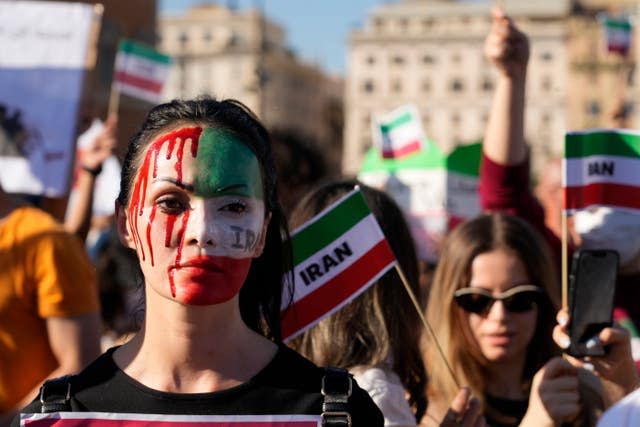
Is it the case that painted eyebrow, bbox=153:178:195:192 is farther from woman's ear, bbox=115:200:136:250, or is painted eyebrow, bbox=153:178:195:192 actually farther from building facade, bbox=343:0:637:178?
building facade, bbox=343:0:637:178

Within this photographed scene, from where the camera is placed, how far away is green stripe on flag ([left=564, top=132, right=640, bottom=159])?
3807 mm

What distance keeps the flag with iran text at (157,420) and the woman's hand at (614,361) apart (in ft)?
3.12

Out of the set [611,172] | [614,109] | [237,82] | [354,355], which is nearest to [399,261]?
[354,355]

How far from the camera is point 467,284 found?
4020mm

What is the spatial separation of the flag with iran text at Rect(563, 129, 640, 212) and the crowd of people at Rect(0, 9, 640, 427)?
0.06 metres

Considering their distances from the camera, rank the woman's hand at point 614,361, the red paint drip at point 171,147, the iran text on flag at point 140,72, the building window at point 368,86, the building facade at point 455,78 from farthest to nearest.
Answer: the building window at point 368,86
the building facade at point 455,78
the iran text on flag at point 140,72
the woman's hand at point 614,361
the red paint drip at point 171,147

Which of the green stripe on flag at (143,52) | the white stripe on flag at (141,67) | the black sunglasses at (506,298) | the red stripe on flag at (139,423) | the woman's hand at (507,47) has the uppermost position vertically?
the green stripe on flag at (143,52)

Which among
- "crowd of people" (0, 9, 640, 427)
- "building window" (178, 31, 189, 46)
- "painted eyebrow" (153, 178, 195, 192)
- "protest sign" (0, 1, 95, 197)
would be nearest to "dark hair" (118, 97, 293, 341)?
"crowd of people" (0, 9, 640, 427)

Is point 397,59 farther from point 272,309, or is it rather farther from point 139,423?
point 139,423

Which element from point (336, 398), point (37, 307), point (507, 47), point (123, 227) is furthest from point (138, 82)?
point (336, 398)

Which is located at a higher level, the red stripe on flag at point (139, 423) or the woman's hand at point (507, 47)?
the woman's hand at point (507, 47)

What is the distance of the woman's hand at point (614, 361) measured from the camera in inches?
125

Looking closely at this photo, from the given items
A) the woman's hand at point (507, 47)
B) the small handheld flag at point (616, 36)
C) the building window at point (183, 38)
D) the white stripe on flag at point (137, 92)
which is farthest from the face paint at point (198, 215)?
the building window at point (183, 38)

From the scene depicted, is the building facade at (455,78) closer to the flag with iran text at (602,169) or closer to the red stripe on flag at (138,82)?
the red stripe on flag at (138,82)
